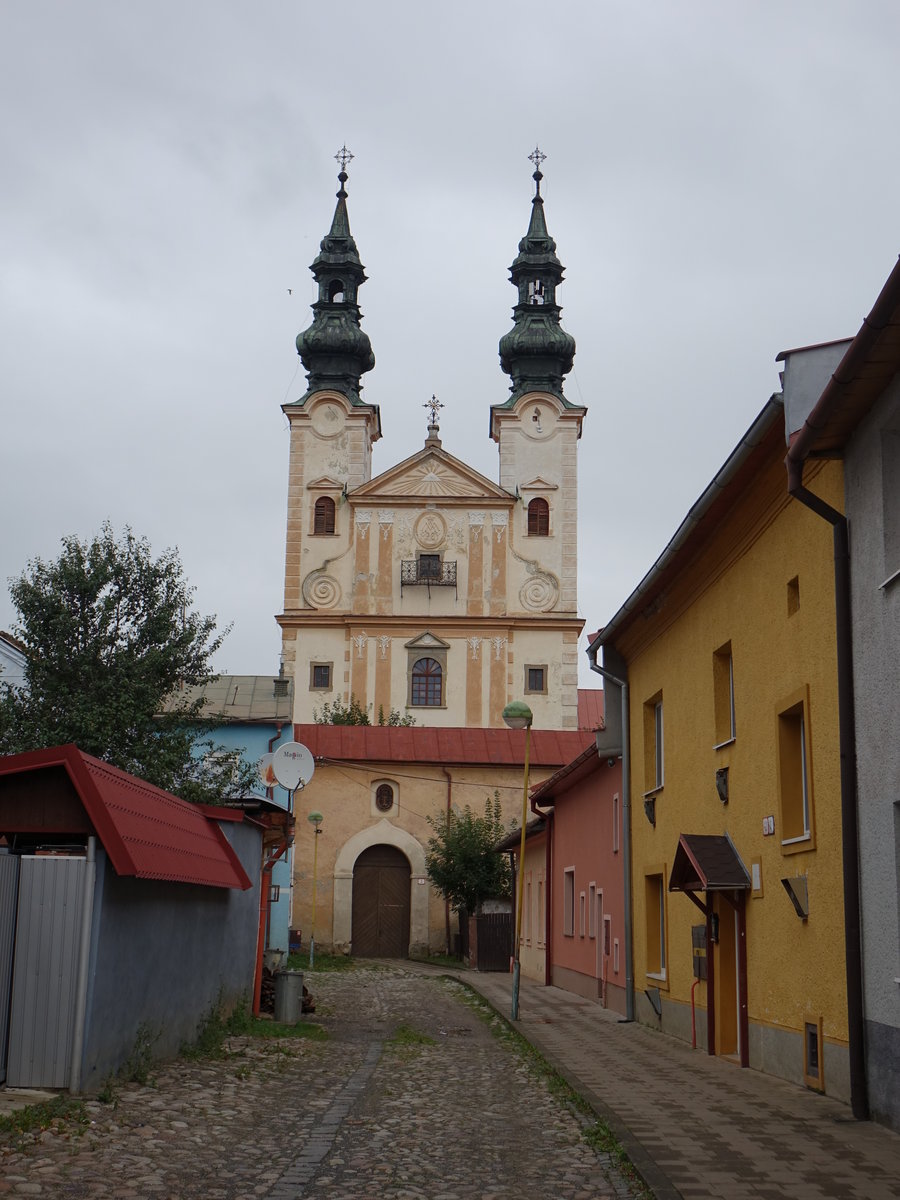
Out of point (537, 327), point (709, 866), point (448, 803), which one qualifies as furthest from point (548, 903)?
point (537, 327)

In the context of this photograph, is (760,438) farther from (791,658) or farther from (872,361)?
(872,361)

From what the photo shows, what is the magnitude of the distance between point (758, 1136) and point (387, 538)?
46191mm

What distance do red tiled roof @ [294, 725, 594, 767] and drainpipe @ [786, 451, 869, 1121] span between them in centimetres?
2676

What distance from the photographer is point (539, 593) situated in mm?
53562

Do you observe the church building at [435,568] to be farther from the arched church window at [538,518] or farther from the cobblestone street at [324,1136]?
the cobblestone street at [324,1136]

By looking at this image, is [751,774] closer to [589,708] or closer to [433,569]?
[433,569]

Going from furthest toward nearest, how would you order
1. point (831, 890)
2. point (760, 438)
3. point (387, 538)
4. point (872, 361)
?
point (387, 538) → point (760, 438) → point (831, 890) → point (872, 361)

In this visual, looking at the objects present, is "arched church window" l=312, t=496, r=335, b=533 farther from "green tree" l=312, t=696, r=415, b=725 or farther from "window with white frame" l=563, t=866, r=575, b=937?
"window with white frame" l=563, t=866, r=575, b=937

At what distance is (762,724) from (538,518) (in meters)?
42.9

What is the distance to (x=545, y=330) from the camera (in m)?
58.1

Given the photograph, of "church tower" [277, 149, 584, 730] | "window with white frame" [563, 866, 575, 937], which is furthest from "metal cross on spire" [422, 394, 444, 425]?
"window with white frame" [563, 866, 575, 937]

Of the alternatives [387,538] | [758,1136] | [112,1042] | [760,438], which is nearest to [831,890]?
[758,1136]

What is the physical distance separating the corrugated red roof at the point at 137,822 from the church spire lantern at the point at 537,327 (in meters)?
45.5

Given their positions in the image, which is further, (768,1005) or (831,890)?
(768,1005)
